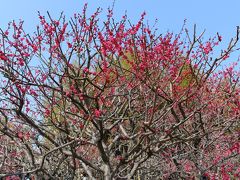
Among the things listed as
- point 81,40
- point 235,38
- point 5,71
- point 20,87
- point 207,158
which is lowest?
point 207,158

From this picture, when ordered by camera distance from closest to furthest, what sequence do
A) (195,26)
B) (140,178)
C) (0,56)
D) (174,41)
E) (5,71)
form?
(0,56), (5,71), (195,26), (174,41), (140,178)

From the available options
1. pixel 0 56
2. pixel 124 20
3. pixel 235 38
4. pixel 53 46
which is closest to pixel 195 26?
pixel 235 38

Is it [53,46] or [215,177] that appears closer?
[53,46]

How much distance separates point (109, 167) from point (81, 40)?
2814mm

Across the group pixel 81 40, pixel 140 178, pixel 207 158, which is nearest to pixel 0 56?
pixel 81 40

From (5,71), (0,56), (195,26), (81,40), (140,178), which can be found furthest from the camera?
(140,178)

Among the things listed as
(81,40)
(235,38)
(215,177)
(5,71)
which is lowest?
(215,177)

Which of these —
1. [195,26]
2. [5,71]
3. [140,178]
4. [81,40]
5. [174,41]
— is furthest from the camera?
[140,178]

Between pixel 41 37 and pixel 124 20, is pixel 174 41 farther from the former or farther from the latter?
pixel 41 37

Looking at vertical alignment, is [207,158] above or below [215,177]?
above

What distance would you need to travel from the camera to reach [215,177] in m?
10.8

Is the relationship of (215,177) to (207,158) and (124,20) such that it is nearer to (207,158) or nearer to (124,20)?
(207,158)

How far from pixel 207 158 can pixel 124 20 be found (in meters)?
6.57

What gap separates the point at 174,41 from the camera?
7.54 m
